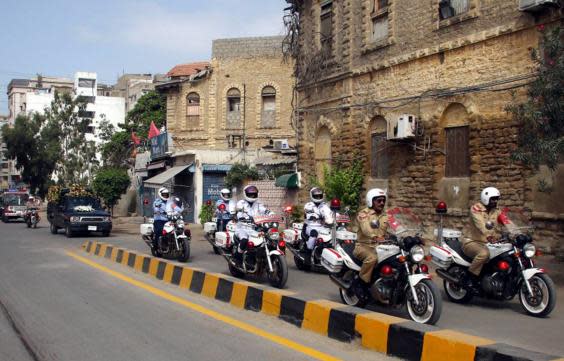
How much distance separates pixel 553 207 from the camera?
528 inches

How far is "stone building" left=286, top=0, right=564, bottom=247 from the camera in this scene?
14281 mm

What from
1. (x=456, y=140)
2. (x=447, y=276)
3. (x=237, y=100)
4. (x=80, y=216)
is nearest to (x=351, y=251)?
(x=447, y=276)

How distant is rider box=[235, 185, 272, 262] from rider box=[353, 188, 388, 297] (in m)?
3.04

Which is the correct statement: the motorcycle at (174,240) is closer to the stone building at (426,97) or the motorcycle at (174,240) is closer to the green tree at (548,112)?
the stone building at (426,97)

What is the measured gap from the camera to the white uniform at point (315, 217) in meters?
13.0

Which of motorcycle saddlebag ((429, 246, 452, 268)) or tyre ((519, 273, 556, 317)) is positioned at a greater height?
motorcycle saddlebag ((429, 246, 452, 268))

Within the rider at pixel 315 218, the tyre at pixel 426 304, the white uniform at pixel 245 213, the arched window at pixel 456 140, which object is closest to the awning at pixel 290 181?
the arched window at pixel 456 140

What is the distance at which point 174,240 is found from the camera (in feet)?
48.4

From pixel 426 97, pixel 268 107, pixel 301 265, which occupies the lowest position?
pixel 301 265

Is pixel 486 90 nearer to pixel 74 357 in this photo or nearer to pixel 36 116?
pixel 74 357

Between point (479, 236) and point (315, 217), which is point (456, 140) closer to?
point (315, 217)

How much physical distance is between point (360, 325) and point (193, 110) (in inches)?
1226

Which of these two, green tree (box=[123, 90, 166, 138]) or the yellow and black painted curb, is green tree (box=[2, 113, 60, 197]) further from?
the yellow and black painted curb

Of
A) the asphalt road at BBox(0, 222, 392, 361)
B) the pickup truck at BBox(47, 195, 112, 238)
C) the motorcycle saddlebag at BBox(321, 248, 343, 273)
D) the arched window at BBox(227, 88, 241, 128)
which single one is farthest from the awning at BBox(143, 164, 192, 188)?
the motorcycle saddlebag at BBox(321, 248, 343, 273)
